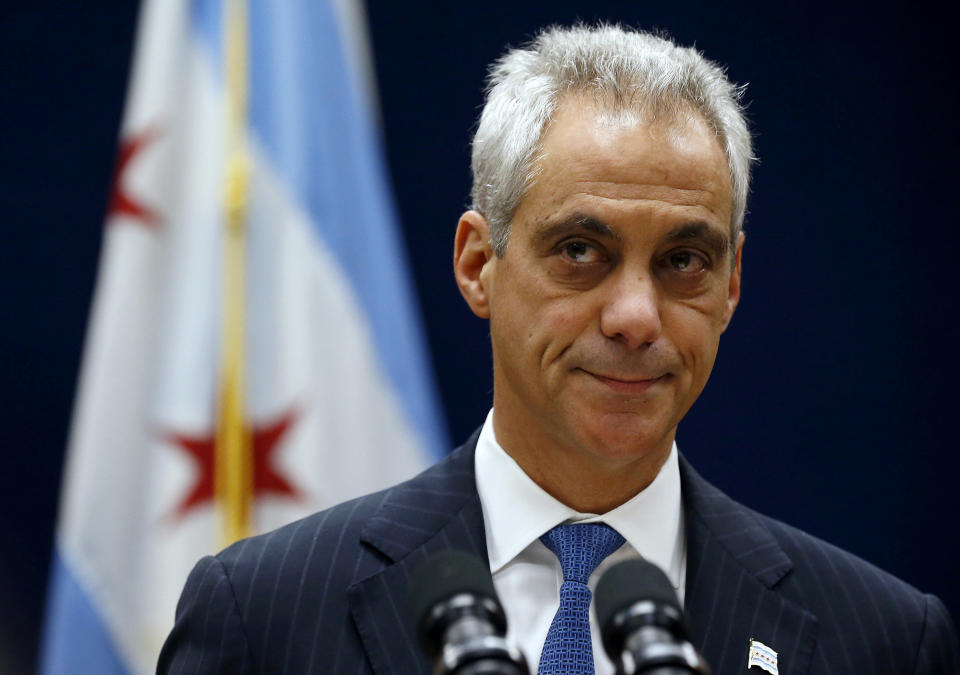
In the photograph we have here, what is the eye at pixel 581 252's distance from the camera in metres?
1.67

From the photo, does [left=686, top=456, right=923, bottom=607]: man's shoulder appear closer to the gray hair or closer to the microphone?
the gray hair

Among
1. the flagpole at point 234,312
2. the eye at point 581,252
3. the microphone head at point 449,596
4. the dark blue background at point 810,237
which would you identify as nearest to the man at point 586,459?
the eye at point 581,252

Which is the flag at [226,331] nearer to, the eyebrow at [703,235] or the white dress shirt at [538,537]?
the white dress shirt at [538,537]

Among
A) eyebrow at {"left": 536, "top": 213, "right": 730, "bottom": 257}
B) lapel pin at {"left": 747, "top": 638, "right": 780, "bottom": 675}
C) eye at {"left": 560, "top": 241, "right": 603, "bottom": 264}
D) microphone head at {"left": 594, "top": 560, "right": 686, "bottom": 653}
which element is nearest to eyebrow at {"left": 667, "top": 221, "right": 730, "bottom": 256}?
eyebrow at {"left": 536, "top": 213, "right": 730, "bottom": 257}

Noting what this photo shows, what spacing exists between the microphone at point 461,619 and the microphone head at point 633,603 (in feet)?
0.29

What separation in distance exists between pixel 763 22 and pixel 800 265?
891 mm

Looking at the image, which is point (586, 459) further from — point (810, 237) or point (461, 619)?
point (810, 237)

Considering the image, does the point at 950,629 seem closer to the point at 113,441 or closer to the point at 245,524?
the point at 245,524

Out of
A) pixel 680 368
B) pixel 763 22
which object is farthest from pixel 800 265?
pixel 680 368

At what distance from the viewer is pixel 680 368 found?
5.55 ft

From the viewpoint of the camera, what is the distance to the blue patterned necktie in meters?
1.62

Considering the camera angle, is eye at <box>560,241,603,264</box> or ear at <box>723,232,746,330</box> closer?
eye at <box>560,241,603,264</box>

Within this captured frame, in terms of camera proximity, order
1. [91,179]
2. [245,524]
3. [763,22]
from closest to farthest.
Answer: [245,524] < [91,179] < [763,22]

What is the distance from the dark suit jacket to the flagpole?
132 centimetres
